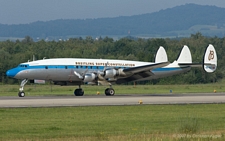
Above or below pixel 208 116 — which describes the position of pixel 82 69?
above

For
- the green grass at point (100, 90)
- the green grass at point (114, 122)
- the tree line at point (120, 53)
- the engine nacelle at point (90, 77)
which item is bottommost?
the green grass at point (114, 122)

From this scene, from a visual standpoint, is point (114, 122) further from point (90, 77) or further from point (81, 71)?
point (81, 71)

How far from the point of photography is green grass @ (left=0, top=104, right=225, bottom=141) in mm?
21688

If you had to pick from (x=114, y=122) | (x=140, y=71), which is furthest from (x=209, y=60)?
(x=114, y=122)

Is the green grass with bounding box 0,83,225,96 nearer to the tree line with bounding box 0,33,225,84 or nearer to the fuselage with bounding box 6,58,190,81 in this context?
the fuselage with bounding box 6,58,190,81

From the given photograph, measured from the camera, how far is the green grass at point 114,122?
2169cm

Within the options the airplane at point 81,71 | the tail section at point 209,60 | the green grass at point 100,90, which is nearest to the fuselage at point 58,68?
the airplane at point 81,71

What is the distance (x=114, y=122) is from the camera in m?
26.4

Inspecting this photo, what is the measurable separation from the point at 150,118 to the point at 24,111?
287 inches

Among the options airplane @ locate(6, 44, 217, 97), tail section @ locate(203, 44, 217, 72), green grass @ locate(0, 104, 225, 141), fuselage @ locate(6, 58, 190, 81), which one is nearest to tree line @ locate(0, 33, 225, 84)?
tail section @ locate(203, 44, 217, 72)

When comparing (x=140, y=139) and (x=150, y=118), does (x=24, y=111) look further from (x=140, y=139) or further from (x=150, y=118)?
(x=140, y=139)

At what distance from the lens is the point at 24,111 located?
1216 inches

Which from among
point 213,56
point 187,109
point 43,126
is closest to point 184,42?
point 213,56

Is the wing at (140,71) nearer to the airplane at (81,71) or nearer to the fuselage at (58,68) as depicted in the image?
the airplane at (81,71)
